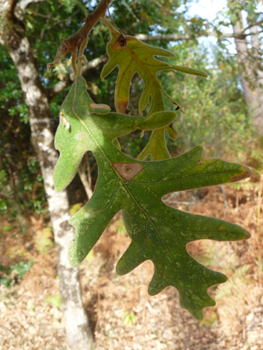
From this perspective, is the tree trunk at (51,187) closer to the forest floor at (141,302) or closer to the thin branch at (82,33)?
the forest floor at (141,302)

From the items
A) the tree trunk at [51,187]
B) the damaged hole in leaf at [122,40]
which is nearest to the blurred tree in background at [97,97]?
the tree trunk at [51,187]

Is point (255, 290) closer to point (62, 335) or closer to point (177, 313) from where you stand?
point (177, 313)

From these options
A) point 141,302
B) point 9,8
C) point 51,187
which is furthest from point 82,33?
point 141,302

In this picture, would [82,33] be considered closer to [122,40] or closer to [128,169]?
[122,40]

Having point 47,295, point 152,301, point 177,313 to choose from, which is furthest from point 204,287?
point 47,295

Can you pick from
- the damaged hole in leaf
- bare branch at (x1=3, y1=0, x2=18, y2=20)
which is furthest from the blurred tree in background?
the damaged hole in leaf

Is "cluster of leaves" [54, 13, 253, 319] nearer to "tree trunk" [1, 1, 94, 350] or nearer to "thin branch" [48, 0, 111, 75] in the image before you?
→ "thin branch" [48, 0, 111, 75]
